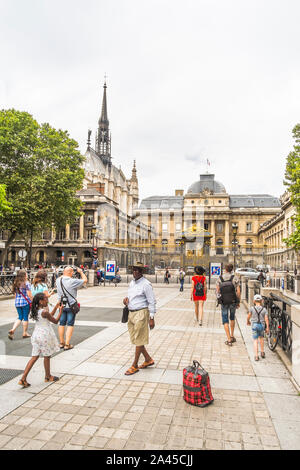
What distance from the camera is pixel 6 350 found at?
7.15 m

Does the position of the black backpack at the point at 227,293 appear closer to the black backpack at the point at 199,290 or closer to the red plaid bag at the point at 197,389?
the black backpack at the point at 199,290

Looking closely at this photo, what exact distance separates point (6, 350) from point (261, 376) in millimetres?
5541

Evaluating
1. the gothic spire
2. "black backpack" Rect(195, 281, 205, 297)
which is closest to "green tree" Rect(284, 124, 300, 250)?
"black backpack" Rect(195, 281, 205, 297)

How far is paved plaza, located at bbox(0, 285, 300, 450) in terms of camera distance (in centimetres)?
363

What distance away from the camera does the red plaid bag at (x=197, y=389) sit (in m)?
4.50

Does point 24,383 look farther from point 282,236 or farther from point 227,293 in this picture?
point 282,236

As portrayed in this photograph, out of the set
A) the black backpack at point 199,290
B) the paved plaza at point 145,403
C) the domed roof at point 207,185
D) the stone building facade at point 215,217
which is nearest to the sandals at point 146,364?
the paved plaza at point 145,403

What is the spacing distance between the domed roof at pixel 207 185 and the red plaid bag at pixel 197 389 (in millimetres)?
81730

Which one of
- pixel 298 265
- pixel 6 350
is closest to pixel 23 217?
pixel 6 350

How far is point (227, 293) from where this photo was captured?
8070 millimetres

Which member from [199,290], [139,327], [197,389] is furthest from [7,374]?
[199,290]

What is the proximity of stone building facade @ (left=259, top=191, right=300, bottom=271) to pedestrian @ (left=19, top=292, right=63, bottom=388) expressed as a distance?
36054 millimetres

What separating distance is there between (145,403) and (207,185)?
84.6 m

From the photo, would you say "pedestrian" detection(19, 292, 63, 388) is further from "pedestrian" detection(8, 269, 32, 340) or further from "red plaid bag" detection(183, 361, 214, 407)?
"pedestrian" detection(8, 269, 32, 340)
